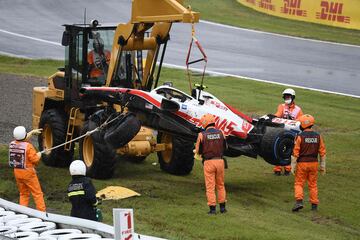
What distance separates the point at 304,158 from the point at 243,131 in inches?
51.4

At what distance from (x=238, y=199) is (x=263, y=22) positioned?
29093 millimetres

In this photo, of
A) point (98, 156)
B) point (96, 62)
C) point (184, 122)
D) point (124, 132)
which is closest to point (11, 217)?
point (124, 132)

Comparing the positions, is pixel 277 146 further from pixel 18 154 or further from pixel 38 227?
pixel 38 227

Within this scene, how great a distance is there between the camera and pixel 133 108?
16.7 metres

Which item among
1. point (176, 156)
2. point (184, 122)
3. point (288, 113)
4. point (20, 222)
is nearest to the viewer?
point (20, 222)

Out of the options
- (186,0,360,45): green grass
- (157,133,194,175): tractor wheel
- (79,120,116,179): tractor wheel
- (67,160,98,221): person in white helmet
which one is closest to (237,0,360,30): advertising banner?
(186,0,360,45): green grass

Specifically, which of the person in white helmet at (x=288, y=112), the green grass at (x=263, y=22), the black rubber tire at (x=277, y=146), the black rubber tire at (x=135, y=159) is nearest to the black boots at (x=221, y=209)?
the black rubber tire at (x=277, y=146)

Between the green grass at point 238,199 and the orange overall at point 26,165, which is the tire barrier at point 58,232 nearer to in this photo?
the green grass at point 238,199

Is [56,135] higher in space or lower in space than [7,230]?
higher

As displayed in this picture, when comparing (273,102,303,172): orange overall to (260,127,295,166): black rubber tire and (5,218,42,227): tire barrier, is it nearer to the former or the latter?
(260,127,295,166): black rubber tire

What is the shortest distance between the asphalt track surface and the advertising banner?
2188 millimetres

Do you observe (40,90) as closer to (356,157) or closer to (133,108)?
(133,108)

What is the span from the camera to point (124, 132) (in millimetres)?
15977

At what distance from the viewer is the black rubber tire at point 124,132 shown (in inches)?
629
